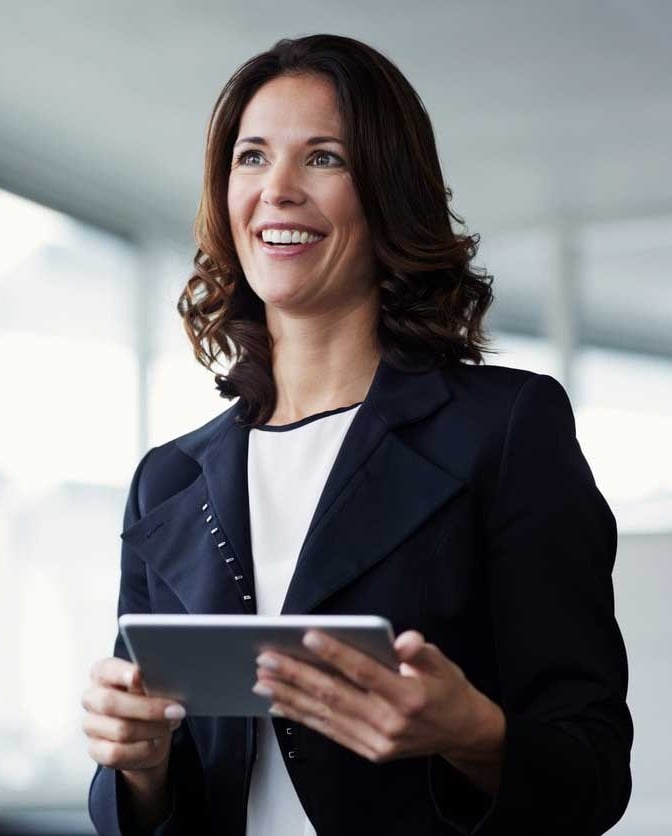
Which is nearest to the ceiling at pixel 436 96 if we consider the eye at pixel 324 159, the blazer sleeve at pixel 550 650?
the eye at pixel 324 159

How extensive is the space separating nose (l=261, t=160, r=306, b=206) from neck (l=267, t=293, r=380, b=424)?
15 centimetres

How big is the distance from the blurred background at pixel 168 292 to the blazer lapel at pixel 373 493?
12.1ft

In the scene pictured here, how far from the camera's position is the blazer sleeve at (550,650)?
128cm

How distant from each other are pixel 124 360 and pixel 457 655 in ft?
15.2

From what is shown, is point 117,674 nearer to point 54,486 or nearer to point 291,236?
point 291,236

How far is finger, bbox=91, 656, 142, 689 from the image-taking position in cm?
128

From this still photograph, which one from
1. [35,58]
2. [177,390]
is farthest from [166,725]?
[177,390]

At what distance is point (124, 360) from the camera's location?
593 cm

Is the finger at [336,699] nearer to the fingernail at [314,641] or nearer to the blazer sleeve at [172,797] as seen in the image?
the fingernail at [314,641]

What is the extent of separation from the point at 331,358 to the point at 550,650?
482 mm

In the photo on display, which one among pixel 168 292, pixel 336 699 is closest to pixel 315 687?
pixel 336 699

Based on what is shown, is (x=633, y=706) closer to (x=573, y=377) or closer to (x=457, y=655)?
(x=573, y=377)

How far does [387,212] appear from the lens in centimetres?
161

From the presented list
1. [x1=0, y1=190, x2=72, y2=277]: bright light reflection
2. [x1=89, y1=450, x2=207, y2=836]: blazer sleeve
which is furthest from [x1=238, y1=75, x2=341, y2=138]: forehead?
[x1=0, y1=190, x2=72, y2=277]: bright light reflection
